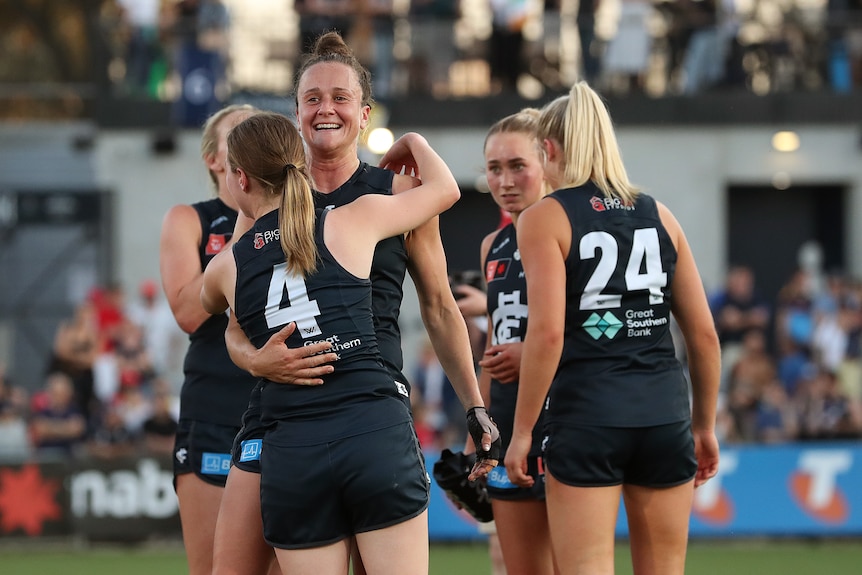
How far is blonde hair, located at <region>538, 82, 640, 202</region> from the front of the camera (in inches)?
198

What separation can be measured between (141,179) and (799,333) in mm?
8552

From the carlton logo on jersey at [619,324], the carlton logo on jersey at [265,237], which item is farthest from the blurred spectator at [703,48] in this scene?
the carlton logo on jersey at [265,237]

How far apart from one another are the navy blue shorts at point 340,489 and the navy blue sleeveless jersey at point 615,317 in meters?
1.02

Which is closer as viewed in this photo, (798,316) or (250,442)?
(250,442)

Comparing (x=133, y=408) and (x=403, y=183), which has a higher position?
(x=403, y=183)

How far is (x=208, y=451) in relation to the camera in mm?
5297

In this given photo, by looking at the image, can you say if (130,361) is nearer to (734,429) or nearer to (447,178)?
(734,429)

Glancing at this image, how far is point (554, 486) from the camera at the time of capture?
16.1 feet

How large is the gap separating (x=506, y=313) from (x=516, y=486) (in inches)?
29.5

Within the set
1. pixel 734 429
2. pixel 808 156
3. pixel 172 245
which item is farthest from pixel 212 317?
pixel 808 156

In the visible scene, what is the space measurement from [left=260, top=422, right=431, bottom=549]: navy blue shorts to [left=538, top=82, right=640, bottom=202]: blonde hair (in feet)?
4.64

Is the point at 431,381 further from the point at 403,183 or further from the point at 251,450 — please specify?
the point at 251,450

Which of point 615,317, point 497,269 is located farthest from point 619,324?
point 497,269

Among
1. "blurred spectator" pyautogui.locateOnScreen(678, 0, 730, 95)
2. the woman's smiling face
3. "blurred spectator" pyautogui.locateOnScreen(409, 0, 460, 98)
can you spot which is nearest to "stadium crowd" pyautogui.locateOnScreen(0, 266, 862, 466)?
"blurred spectator" pyautogui.locateOnScreen(678, 0, 730, 95)
